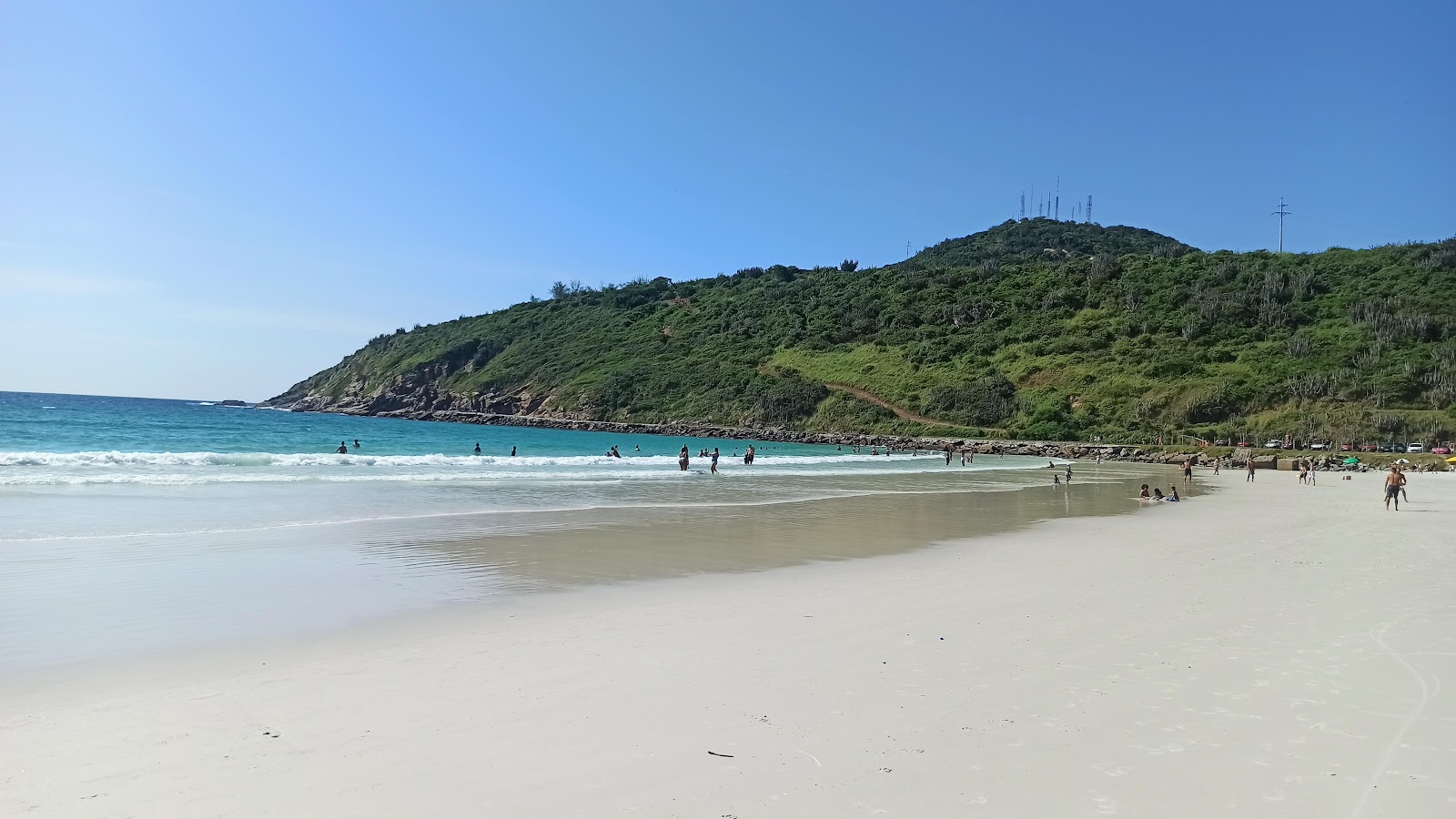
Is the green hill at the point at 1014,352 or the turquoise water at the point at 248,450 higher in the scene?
the green hill at the point at 1014,352

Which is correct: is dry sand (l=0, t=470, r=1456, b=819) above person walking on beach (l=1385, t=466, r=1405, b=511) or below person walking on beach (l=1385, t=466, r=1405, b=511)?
below

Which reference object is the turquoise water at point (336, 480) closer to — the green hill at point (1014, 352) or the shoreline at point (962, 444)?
the shoreline at point (962, 444)

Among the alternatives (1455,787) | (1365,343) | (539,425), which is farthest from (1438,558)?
(539,425)

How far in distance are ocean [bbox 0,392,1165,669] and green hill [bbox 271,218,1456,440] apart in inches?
1339

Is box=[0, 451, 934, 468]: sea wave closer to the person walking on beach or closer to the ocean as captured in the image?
the ocean

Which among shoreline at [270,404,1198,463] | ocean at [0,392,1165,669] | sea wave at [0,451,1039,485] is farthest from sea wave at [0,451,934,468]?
shoreline at [270,404,1198,463]

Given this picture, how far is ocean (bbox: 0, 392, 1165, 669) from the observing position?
9.16 metres

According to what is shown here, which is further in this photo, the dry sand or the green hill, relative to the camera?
the green hill

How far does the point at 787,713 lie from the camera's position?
5.83 metres

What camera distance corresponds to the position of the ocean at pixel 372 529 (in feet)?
30.1

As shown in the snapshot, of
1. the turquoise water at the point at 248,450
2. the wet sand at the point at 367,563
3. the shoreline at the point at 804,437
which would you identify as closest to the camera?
the wet sand at the point at 367,563

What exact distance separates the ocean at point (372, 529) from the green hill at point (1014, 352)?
112 feet

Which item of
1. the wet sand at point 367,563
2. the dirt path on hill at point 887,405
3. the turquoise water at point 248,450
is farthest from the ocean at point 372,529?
the dirt path on hill at point 887,405

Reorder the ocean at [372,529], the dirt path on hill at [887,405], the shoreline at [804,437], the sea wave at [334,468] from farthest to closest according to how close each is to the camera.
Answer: the dirt path on hill at [887,405] < the shoreline at [804,437] < the sea wave at [334,468] < the ocean at [372,529]
